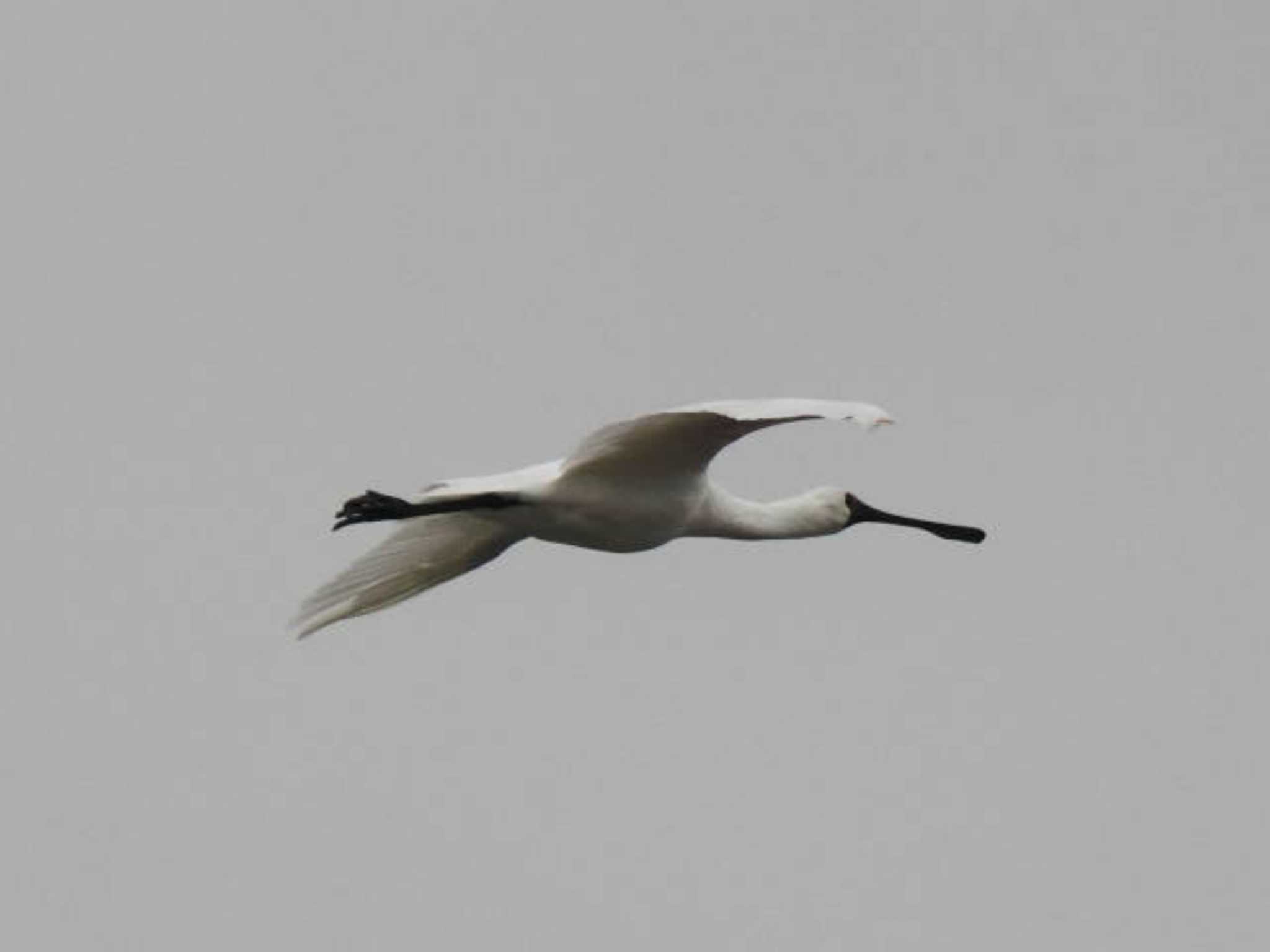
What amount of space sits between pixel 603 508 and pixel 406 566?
102 inches

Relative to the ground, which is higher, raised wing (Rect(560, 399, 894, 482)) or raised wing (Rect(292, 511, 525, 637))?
raised wing (Rect(560, 399, 894, 482))

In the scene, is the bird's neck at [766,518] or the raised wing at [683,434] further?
the bird's neck at [766,518]

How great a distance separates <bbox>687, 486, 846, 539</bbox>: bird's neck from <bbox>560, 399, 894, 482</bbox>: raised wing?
744mm

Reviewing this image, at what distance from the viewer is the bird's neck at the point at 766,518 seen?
25.0 metres

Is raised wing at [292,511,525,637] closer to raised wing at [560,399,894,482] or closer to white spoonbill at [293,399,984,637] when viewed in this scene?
white spoonbill at [293,399,984,637]

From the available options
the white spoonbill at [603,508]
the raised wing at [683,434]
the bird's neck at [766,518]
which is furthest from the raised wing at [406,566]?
the raised wing at [683,434]

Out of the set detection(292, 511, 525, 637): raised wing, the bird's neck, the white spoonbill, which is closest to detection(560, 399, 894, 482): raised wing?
the white spoonbill

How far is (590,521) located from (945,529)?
14.8 feet

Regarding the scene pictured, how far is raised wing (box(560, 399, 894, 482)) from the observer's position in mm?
20922

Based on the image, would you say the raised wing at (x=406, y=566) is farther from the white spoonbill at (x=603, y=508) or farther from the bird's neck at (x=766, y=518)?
the bird's neck at (x=766, y=518)

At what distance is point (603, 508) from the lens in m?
24.1

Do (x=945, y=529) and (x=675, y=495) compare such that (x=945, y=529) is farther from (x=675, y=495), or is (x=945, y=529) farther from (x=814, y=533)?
(x=675, y=495)

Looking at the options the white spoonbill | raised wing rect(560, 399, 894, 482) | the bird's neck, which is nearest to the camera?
raised wing rect(560, 399, 894, 482)

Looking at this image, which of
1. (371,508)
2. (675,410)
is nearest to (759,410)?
(675,410)
